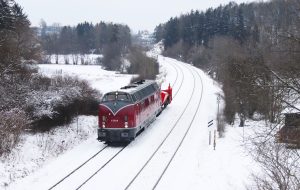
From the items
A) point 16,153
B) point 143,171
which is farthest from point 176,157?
point 16,153

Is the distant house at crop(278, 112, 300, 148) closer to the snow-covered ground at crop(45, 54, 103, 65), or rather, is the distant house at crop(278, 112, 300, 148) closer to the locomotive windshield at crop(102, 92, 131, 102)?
the locomotive windshield at crop(102, 92, 131, 102)

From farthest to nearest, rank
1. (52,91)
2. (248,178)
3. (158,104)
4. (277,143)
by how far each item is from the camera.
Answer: (158,104) → (52,91) → (248,178) → (277,143)

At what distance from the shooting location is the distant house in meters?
9.68

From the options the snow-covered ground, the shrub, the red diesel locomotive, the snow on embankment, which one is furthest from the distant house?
the snow-covered ground

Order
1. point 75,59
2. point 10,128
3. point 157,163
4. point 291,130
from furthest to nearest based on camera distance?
point 75,59, point 157,163, point 10,128, point 291,130

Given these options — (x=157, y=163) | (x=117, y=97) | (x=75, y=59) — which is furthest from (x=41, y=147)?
(x=75, y=59)

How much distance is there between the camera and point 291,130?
10570 millimetres

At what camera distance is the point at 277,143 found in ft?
38.4

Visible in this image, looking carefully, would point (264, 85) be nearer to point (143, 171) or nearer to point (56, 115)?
point (143, 171)

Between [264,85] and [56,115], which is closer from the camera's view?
[264,85]

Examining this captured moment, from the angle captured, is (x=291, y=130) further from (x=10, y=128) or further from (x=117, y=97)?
(x=117, y=97)

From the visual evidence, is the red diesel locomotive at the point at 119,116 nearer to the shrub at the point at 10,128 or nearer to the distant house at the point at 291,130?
the shrub at the point at 10,128

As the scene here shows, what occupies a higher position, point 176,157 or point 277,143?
point 277,143

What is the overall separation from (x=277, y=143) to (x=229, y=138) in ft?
41.8
